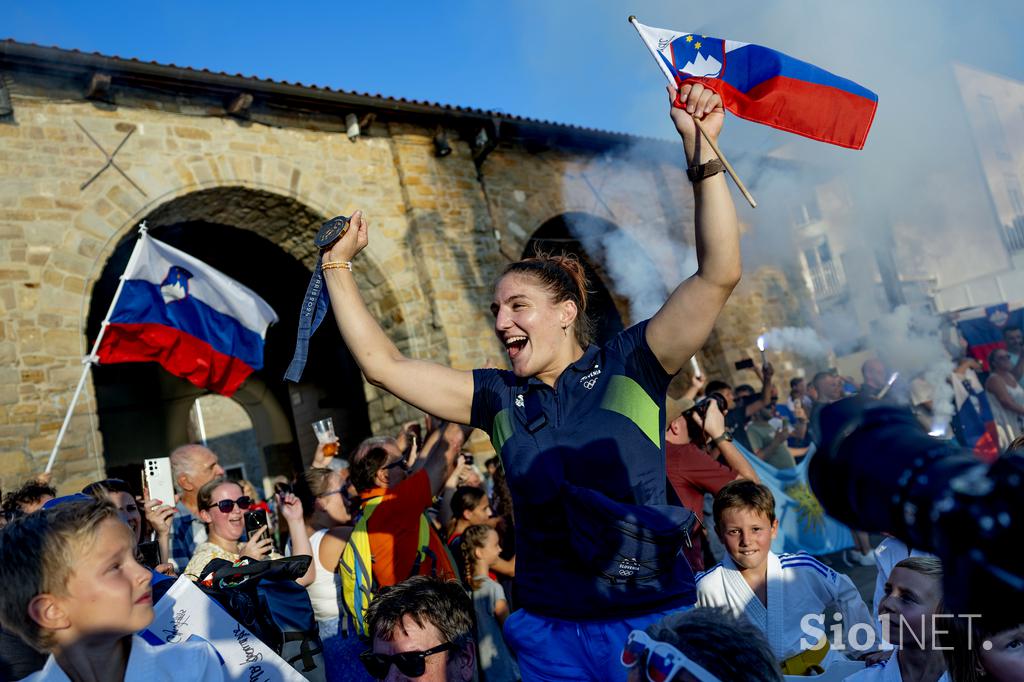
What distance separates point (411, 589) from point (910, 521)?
1.78 m

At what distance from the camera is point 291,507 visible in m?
3.41

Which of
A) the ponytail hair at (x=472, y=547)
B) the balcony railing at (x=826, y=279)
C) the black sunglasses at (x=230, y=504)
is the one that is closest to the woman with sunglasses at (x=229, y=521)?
the black sunglasses at (x=230, y=504)

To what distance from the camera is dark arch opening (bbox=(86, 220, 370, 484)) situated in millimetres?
9820

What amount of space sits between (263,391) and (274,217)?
4037 mm

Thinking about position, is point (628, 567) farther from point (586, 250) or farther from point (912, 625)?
point (586, 250)

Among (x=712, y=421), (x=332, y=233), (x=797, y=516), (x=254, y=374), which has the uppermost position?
(x=254, y=374)

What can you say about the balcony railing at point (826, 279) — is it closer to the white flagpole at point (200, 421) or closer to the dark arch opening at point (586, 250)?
the dark arch opening at point (586, 250)

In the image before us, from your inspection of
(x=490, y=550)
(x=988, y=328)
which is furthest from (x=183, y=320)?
(x=988, y=328)

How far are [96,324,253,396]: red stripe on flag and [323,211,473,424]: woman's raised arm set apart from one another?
4.53m

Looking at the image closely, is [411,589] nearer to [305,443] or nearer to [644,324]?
[644,324]

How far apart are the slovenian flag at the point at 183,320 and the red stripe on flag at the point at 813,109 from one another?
15.8 feet

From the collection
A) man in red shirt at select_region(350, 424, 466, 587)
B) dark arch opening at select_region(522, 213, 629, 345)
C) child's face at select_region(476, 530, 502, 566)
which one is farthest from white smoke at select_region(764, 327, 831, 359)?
man in red shirt at select_region(350, 424, 466, 587)

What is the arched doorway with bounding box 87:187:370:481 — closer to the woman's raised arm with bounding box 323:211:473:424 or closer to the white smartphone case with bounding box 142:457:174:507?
the white smartphone case with bounding box 142:457:174:507

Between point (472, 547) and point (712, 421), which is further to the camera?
point (472, 547)
